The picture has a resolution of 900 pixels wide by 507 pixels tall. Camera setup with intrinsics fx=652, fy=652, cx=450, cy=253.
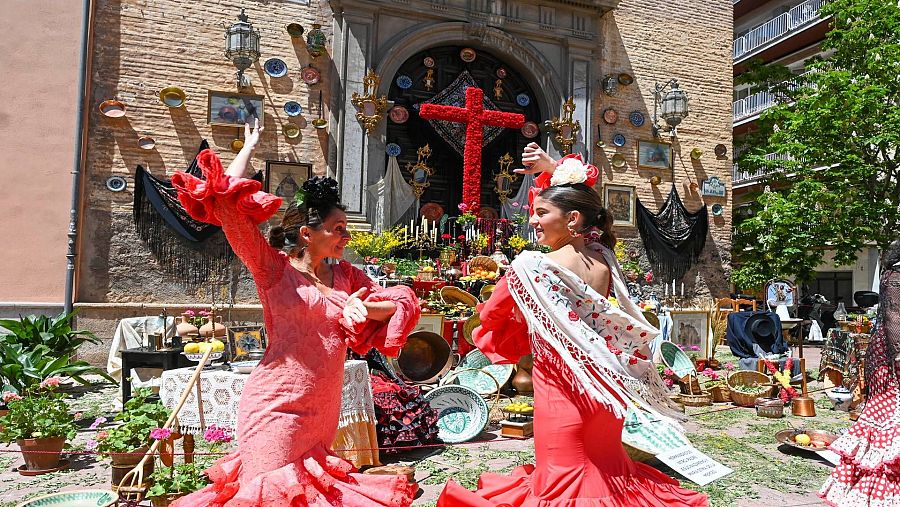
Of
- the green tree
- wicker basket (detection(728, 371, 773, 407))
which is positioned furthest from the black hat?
the green tree

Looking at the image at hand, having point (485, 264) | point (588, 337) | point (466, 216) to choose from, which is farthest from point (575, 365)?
point (466, 216)

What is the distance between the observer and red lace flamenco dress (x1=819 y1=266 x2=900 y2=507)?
3.67 metres

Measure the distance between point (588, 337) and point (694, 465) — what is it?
265 centimetres

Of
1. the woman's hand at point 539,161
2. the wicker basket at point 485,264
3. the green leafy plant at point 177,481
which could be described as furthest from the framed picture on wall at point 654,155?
the green leafy plant at point 177,481

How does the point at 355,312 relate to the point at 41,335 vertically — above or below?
above

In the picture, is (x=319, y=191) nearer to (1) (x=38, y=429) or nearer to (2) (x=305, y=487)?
(2) (x=305, y=487)

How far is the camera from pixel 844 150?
48.6 feet

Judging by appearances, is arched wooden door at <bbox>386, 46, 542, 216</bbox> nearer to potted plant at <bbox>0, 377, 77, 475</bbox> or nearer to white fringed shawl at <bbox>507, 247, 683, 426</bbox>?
potted plant at <bbox>0, 377, 77, 475</bbox>

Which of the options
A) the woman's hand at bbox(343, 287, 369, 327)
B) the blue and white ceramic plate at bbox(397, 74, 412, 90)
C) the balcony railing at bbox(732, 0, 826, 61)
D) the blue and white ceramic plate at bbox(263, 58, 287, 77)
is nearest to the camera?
the woman's hand at bbox(343, 287, 369, 327)

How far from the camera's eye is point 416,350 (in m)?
7.30

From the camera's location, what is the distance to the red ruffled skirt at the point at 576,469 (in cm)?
260

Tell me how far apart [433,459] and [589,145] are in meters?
9.40

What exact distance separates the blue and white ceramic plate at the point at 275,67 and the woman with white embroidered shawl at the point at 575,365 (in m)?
9.42

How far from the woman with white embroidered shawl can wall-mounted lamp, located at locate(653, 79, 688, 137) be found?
1140cm
